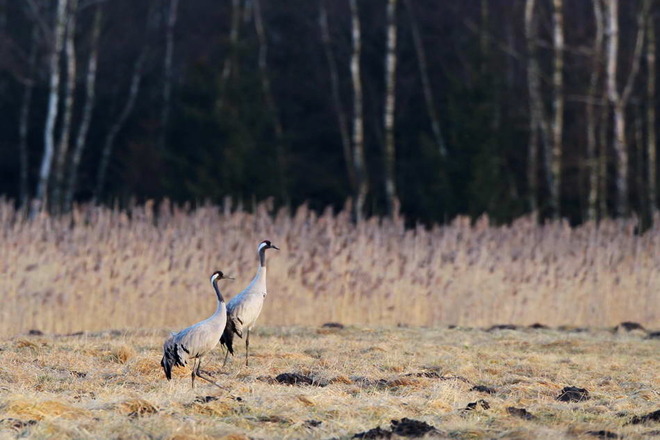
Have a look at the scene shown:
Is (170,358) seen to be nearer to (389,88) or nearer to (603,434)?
(603,434)

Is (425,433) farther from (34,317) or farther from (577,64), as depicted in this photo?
(577,64)

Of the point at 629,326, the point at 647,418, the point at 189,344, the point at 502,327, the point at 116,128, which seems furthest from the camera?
the point at 116,128

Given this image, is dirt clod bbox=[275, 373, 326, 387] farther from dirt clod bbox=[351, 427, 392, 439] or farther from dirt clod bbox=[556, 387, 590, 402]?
dirt clod bbox=[351, 427, 392, 439]

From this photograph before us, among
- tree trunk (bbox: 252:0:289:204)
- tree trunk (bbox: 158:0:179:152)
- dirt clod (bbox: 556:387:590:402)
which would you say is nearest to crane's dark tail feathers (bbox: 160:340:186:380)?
dirt clod (bbox: 556:387:590:402)

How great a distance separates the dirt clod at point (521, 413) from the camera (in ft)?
27.2

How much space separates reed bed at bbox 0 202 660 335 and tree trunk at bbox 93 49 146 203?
1692 centimetres

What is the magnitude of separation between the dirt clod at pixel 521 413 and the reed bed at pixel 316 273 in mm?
6147

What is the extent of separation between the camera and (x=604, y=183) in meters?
28.6

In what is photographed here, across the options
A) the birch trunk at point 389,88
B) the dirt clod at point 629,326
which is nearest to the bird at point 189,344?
the dirt clod at point 629,326

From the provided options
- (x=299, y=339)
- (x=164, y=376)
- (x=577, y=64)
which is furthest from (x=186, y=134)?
(x=164, y=376)

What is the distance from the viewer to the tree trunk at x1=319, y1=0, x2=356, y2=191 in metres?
31.9

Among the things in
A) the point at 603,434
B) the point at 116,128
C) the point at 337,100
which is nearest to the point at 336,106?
the point at 337,100

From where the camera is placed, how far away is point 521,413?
8406 millimetres

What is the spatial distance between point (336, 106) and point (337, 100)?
34cm
